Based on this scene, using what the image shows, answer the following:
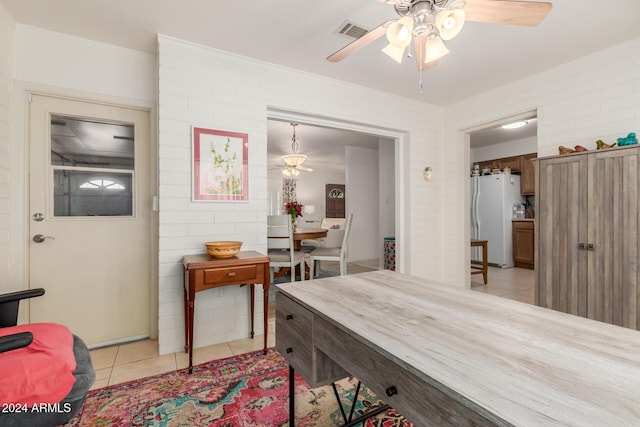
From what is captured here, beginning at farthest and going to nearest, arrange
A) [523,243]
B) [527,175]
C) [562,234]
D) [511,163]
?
1. [511,163]
2. [527,175]
3. [523,243]
4. [562,234]

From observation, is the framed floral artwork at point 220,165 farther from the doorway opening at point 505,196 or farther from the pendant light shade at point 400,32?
the doorway opening at point 505,196

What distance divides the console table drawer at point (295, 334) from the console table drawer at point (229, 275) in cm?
85

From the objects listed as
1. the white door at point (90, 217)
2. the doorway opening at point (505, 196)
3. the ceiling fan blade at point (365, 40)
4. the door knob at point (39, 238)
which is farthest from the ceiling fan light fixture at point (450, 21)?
the doorway opening at point (505, 196)

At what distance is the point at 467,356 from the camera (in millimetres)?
756

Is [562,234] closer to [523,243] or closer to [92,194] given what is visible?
[523,243]

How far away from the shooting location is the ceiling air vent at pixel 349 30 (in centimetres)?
225

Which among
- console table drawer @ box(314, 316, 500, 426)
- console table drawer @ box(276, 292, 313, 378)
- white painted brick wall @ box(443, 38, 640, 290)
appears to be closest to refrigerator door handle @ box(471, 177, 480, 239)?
white painted brick wall @ box(443, 38, 640, 290)

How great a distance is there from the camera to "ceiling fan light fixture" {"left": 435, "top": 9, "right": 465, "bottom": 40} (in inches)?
56.8

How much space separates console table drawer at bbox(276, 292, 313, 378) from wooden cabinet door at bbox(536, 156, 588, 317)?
2.51 m

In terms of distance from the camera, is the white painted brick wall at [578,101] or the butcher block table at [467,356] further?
the white painted brick wall at [578,101]

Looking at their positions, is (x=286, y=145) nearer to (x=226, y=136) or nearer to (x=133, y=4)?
(x=226, y=136)

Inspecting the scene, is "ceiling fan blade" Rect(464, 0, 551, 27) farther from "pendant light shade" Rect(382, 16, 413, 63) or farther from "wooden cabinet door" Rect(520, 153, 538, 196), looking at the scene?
"wooden cabinet door" Rect(520, 153, 538, 196)

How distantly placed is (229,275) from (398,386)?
65.8 inches

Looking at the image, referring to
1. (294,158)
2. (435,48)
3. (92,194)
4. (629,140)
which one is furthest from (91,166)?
(629,140)
